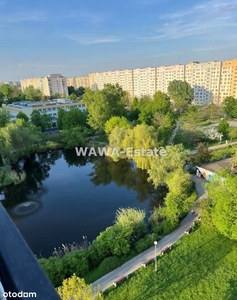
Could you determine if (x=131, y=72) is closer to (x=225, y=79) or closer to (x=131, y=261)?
(x=225, y=79)

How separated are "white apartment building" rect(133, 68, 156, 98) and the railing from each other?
69755 millimetres

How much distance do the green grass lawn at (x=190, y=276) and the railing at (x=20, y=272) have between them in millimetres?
8397

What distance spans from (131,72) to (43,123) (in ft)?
162

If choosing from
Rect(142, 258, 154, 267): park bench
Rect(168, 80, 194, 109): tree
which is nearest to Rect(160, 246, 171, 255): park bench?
Rect(142, 258, 154, 267): park bench

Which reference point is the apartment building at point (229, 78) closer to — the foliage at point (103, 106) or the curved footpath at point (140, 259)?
the foliage at point (103, 106)

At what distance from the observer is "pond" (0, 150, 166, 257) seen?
45.8ft

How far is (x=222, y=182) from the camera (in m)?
12.7

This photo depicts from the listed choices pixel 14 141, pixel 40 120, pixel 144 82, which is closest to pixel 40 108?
pixel 40 120

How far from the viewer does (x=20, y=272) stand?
168 centimetres

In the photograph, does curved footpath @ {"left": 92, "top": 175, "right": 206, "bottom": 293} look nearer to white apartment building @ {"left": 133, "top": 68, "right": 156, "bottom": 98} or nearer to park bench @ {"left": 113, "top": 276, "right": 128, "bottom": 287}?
park bench @ {"left": 113, "top": 276, "right": 128, "bottom": 287}

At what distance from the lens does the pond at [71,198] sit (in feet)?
45.8

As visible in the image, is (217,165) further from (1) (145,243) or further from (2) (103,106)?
(2) (103,106)

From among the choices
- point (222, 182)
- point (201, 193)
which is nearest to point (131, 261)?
point (222, 182)

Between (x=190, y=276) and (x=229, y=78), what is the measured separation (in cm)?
5718
